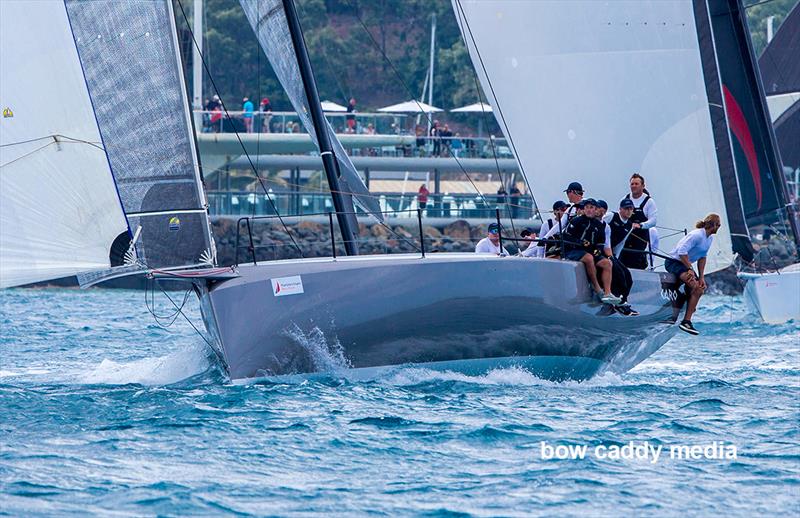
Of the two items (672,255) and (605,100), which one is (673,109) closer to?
(605,100)

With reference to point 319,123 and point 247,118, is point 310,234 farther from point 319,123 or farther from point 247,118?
point 319,123

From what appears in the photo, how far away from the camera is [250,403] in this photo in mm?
9695

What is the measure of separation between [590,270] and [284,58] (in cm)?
341

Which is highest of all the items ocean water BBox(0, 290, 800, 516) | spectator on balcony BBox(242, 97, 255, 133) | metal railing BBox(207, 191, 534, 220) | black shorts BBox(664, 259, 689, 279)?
spectator on balcony BBox(242, 97, 255, 133)

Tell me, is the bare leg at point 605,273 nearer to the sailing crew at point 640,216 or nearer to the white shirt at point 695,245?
the sailing crew at point 640,216

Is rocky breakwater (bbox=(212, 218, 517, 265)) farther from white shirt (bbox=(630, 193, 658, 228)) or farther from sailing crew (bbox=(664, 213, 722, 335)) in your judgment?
white shirt (bbox=(630, 193, 658, 228))

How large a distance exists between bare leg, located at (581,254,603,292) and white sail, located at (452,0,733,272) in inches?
129

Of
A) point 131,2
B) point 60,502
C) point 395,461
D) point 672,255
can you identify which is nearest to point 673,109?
point 672,255

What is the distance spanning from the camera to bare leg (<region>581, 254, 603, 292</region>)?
1109cm

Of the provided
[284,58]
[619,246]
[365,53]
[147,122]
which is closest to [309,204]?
[284,58]

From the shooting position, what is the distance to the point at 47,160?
998 cm

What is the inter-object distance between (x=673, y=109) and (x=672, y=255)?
3.45m

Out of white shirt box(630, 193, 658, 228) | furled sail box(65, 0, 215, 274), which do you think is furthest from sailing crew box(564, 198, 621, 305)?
furled sail box(65, 0, 215, 274)

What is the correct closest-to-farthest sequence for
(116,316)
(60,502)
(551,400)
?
(60,502) → (551,400) → (116,316)
